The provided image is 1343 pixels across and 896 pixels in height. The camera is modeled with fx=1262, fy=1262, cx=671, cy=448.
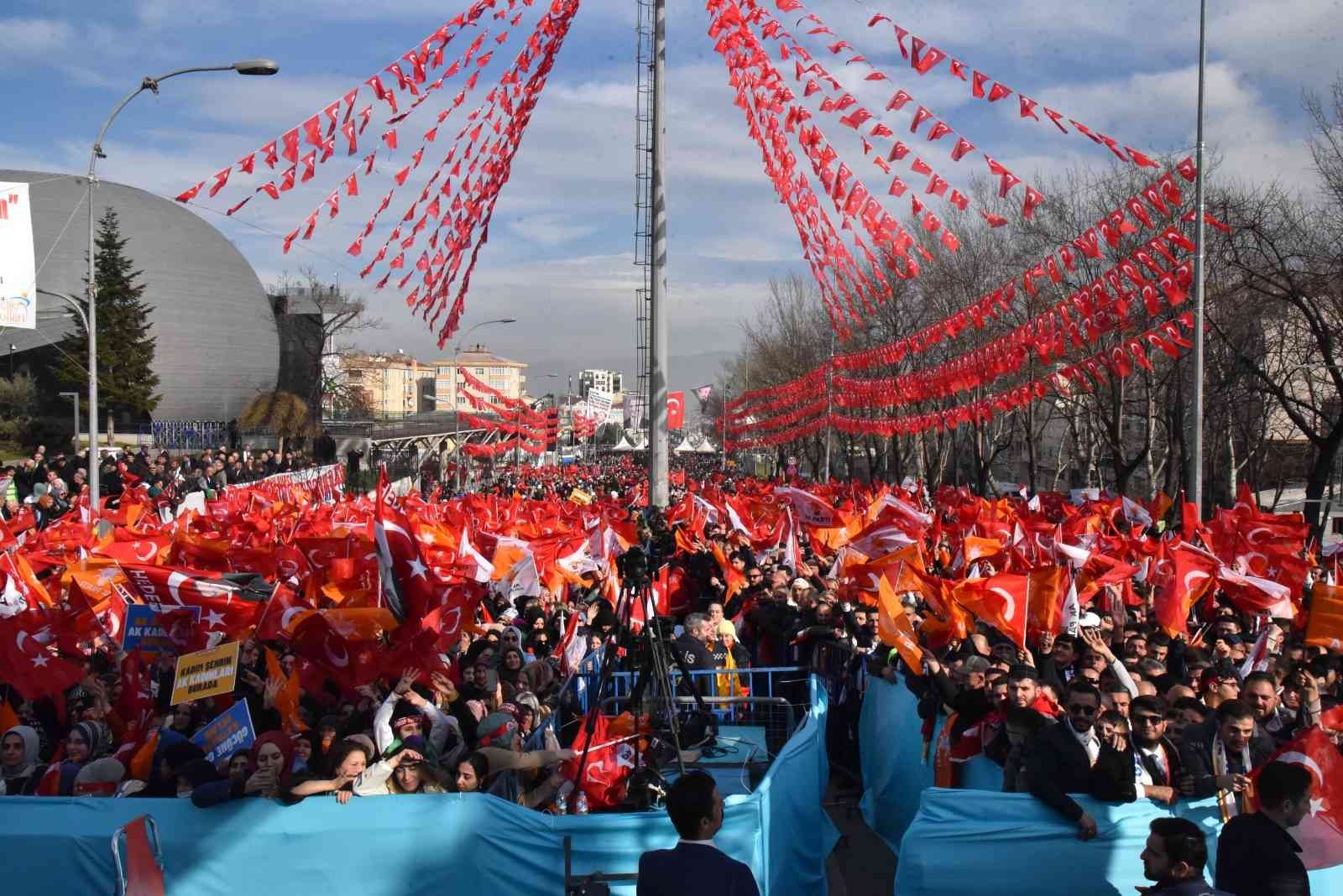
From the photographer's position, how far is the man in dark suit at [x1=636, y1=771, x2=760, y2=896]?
389 centimetres

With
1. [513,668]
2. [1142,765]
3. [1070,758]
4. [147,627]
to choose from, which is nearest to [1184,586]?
[1142,765]

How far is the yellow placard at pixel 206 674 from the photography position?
21.8 ft

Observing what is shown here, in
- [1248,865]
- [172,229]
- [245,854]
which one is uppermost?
[172,229]

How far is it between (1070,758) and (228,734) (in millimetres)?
4172

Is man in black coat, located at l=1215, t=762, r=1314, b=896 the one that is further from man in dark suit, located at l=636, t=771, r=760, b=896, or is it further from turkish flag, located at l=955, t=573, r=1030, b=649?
turkish flag, located at l=955, t=573, r=1030, b=649

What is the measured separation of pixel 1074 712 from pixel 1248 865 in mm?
1860

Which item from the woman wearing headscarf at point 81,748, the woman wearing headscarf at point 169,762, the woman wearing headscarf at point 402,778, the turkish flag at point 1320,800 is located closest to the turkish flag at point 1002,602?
the turkish flag at point 1320,800

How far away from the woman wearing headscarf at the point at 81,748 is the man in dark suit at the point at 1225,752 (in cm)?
571

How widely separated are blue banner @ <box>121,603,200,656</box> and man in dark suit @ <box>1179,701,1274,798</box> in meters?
6.61

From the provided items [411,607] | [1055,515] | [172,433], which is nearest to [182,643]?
[411,607]

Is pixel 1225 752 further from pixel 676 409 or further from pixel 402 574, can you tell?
pixel 676 409

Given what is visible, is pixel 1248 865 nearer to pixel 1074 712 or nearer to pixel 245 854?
pixel 1074 712

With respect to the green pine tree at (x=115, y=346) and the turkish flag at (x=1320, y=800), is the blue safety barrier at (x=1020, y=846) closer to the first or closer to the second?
the turkish flag at (x=1320, y=800)

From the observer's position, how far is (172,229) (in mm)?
77125
